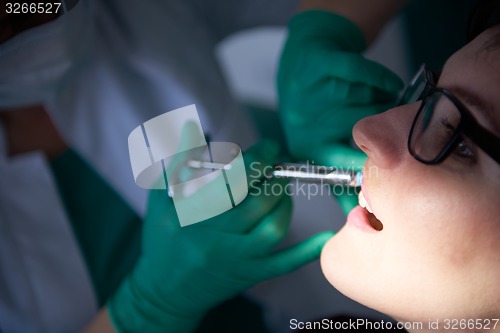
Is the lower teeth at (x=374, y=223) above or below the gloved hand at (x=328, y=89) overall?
below

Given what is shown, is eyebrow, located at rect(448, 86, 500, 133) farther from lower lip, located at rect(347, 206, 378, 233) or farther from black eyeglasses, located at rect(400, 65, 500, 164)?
lower lip, located at rect(347, 206, 378, 233)

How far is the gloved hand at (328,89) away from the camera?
0.83 m

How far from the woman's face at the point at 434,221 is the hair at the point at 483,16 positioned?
84 mm

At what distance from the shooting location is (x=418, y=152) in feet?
1.92

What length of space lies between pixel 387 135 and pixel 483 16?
264 millimetres

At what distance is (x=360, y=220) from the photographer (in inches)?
26.3

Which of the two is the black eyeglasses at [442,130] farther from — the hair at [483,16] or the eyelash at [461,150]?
the hair at [483,16]

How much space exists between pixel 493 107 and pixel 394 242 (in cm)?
21

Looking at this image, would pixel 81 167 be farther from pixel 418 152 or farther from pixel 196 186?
pixel 418 152

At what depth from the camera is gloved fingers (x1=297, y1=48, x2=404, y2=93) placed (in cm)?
83

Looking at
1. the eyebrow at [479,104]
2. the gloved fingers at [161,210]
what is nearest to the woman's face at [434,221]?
the eyebrow at [479,104]

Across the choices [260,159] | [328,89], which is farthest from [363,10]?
[260,159]

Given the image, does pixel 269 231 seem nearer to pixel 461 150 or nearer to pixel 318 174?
pixel 318 174

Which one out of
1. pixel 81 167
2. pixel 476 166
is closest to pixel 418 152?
pixel 476 166
